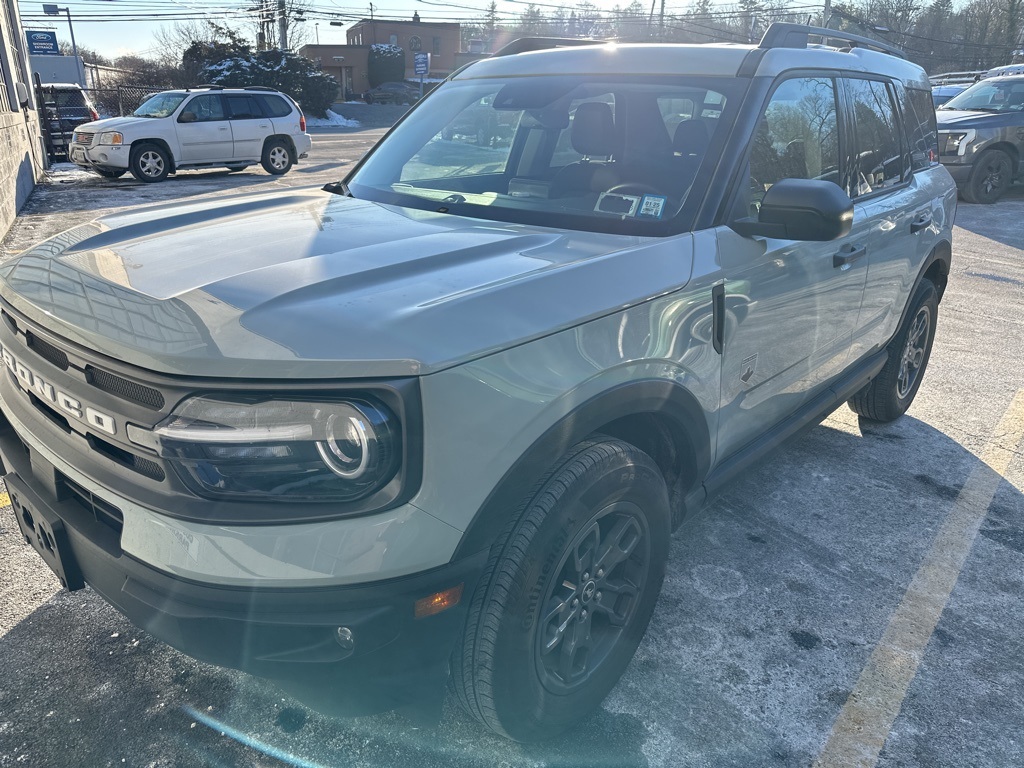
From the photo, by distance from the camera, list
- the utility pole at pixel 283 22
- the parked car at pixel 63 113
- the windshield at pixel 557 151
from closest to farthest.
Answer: the windshield at pixel 557 151 < the parked car at pixel 63 113 < the utility pole at pixel 283 22

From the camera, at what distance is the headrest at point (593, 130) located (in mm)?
2949

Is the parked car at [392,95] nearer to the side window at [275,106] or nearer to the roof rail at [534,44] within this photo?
the side window at [275,106]

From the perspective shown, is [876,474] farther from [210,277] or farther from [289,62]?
[289,62]

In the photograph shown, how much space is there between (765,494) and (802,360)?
95cm

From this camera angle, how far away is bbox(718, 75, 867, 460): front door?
2.64 m

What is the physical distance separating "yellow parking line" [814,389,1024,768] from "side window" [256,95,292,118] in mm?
16057

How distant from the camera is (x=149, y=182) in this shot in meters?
15.7

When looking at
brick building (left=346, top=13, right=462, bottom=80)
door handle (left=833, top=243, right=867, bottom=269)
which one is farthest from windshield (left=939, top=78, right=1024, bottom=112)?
brick building (left=346, top=13, right=462, bottom=80)

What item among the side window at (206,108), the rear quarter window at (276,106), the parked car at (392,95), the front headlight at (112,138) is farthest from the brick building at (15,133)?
the parked car at (392,95)

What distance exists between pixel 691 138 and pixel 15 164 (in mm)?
12452

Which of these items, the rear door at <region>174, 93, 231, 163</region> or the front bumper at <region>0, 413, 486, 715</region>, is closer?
the front bumper at <region>0, 413, 486, 715</region>

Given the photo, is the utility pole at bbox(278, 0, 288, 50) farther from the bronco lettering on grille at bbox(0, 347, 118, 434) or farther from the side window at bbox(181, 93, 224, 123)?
the bronco lettering on grille at bbox(0, 347, 118, 434)

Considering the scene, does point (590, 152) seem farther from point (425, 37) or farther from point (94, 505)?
point (425, 37)

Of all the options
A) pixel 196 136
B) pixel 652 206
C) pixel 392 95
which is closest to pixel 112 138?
pixel 196 136
